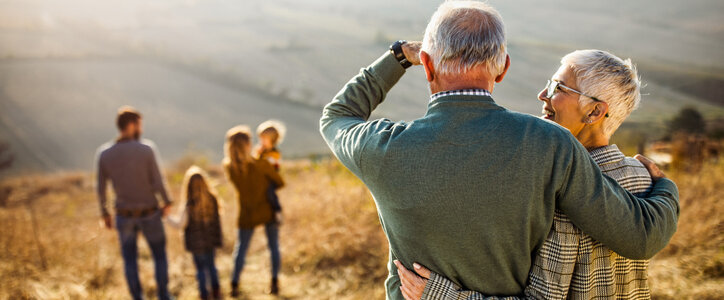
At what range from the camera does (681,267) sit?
382cm

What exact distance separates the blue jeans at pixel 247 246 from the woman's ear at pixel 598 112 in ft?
11.0

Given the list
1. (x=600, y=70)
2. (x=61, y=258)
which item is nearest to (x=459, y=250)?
(x=600, y=70)

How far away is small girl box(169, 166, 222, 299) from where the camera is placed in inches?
158

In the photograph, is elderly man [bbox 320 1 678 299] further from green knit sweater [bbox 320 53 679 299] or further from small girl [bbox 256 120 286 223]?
small girl [bbox 256 120 286 223]

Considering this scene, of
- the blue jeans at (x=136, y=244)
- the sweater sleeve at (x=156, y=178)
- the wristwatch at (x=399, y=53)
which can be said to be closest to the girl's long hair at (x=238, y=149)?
the sweater sleeve at (x=156, y=178)

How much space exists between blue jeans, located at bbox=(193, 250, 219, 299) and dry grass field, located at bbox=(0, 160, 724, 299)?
1.51 ft

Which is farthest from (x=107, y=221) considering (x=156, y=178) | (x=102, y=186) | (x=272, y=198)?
(x=272, y=198)

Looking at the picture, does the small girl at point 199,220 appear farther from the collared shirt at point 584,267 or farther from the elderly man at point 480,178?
the collared shirt at point 584,267

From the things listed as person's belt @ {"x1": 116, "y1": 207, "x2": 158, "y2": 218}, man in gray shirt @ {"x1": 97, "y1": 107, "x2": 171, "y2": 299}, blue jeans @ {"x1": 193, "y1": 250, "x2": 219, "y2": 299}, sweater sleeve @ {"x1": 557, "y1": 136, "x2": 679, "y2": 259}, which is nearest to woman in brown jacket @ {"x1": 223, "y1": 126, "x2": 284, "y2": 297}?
blue jeans @ {"x1": 193, "y1": 250, "x2": 219, "y2": 299}

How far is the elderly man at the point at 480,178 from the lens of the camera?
111cm

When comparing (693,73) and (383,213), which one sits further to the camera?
(693,73)

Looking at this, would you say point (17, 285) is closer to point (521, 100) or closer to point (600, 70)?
point (600, 70)

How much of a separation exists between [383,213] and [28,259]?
517cm

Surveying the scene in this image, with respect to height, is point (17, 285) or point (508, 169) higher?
point (508, 169)
